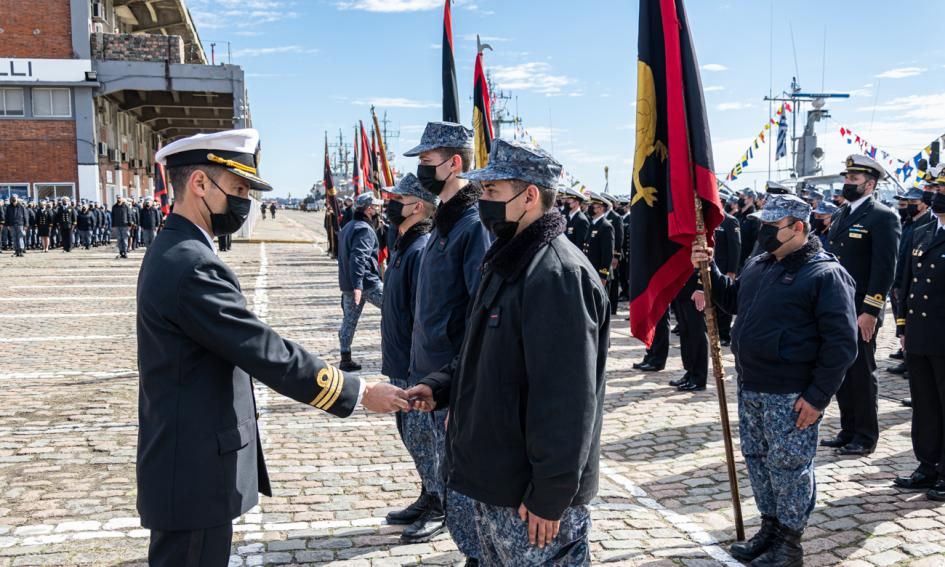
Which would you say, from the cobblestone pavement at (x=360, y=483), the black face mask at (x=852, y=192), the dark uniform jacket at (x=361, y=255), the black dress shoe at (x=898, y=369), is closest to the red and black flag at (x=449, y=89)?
the dark uniform jacket at (x=361, y=255)

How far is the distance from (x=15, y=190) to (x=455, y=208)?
3567 cm

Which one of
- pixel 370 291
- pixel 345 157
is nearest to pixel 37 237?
pixel 370 291

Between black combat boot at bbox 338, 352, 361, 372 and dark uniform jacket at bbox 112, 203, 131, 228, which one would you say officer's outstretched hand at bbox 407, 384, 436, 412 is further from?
dark uniform jacket at bbox 112, 203, 131, 228

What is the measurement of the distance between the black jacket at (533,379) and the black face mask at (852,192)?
496 centimetres

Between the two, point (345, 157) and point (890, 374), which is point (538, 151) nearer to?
point (890, 374)

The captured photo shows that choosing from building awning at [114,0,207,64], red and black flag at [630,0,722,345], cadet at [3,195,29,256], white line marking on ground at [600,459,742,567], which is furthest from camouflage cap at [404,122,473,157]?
building awning at [114,0,207,64]

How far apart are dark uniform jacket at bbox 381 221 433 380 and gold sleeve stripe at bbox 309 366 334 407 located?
1890 millimetres

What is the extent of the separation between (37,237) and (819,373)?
34.1m

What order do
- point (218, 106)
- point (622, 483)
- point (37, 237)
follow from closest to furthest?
1. point (622, 483)
2. point (37, 237)
3. point (218, 106)

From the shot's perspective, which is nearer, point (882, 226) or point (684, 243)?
point (684, 243)

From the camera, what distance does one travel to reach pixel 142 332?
2.95m

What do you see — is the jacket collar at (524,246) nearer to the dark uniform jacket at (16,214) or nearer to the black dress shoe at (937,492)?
the black dress shoe at (937,492)

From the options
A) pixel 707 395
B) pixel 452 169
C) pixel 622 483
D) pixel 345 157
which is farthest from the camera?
pixel 345 157

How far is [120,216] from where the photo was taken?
90.0 feet
